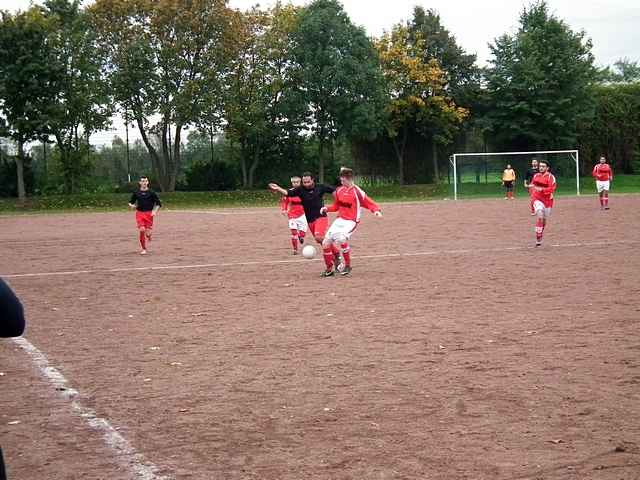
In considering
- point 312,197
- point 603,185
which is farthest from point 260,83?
point 312,197

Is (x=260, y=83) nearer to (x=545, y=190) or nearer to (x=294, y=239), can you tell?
(x=294, y=239)

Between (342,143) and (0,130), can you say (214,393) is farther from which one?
(342,143)

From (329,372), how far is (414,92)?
4986 centimetres

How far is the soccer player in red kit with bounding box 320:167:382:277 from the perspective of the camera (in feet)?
48.4

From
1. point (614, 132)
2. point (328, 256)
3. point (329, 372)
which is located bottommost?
point (329, 372)

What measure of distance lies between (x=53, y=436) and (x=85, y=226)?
25.5 m

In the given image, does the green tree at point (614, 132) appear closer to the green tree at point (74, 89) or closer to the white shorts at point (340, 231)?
the green tree at point (74, 89)

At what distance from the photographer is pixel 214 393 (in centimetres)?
700

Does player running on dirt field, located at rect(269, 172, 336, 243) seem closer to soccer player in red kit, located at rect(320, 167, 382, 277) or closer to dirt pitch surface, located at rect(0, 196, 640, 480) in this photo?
dirt pitch surface, located at rect(0, 196, 640, 480)

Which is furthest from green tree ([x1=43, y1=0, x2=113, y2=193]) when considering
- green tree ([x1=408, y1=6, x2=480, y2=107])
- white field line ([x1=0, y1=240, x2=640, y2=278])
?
white field line ([x1=0, y1=240, x2=640, y2=278])

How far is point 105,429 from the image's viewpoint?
607 centimetres

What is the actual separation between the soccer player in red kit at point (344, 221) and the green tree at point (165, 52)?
116 ft

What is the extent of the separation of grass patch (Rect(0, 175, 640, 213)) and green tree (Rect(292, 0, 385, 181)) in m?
4.45

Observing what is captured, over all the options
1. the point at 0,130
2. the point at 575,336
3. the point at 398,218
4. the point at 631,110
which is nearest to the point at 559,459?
the point at 575,336
